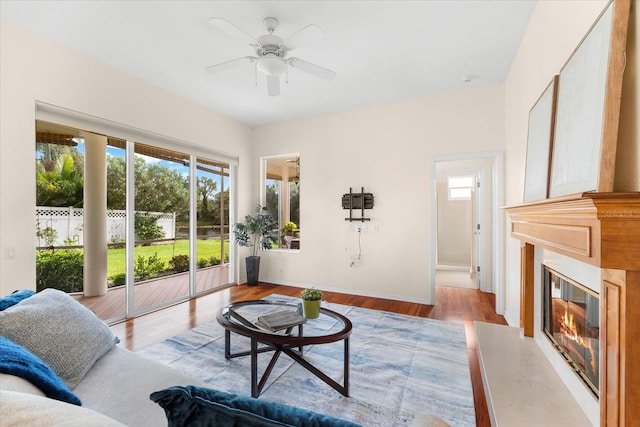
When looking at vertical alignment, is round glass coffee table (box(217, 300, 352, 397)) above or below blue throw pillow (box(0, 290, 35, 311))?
below

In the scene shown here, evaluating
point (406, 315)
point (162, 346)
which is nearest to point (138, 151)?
point (162, 346)

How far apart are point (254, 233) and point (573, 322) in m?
4.37

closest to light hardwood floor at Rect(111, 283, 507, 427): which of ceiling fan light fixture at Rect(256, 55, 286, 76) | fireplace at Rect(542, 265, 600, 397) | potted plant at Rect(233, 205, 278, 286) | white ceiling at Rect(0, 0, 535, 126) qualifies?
potted plant at Rect(233, 205, 278, 286)

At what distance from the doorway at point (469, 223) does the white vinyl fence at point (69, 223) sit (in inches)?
157

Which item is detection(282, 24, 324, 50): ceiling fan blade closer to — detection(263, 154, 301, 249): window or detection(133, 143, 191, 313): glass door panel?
detection(133, 143, 191, 313): glass door panel

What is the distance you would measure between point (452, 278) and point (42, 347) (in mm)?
5657

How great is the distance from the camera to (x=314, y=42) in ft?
9.21

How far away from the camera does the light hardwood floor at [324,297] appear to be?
110 inches

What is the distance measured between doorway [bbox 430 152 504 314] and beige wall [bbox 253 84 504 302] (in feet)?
0.72

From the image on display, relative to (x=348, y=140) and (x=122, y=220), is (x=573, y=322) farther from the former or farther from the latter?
(x=122, y=220)

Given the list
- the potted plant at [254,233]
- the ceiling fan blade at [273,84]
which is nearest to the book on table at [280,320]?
the ceiling fan blade at [273,84]

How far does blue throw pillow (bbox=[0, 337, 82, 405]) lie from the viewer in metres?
0.94

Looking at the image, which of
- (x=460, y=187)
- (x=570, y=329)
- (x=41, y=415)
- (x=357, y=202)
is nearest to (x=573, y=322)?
(x=570, y=329)

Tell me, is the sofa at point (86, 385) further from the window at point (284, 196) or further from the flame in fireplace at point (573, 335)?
the window at point (284, 196)
